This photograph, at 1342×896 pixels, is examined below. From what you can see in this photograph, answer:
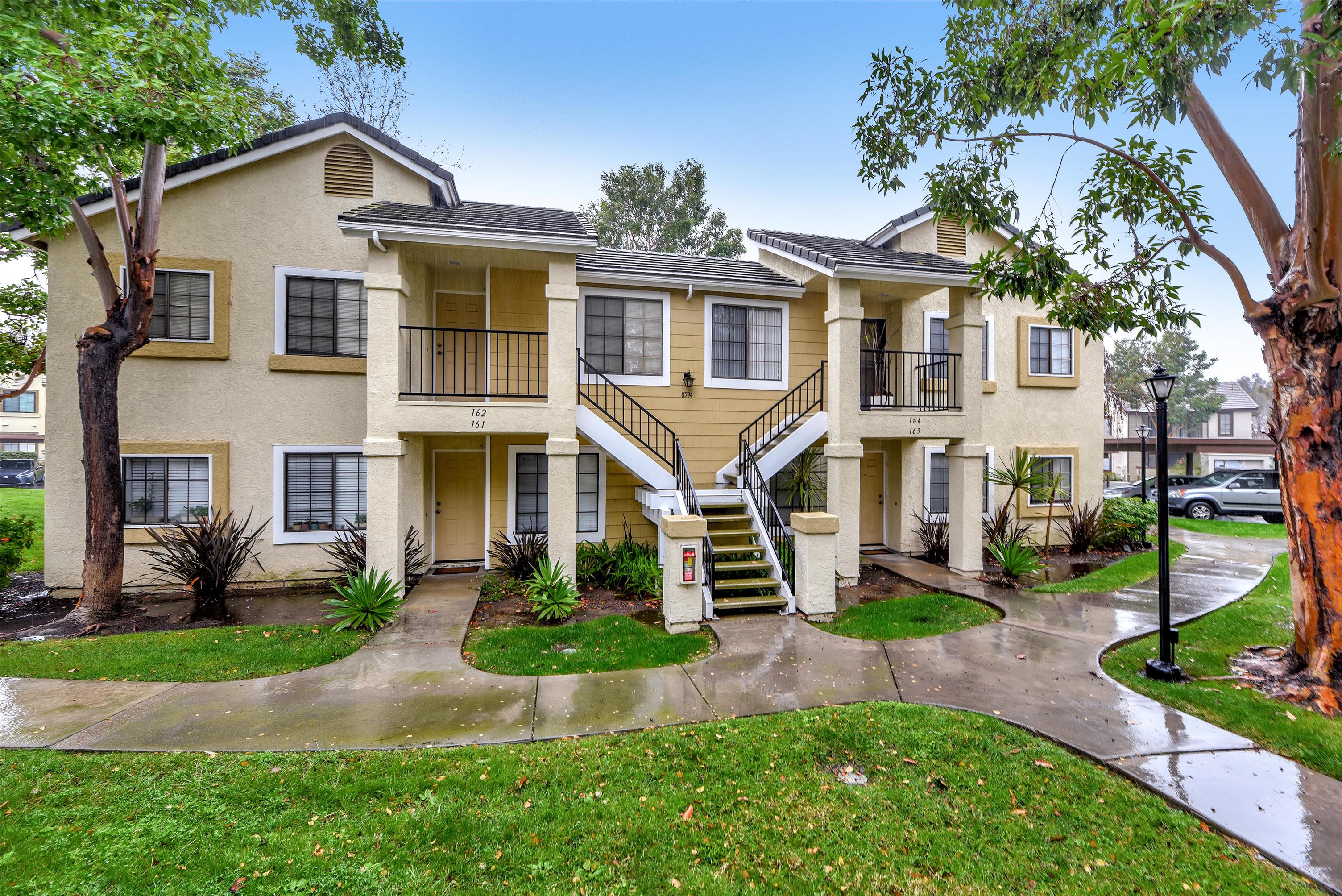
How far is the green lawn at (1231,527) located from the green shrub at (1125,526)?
373 cm

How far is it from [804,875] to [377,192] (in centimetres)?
1158

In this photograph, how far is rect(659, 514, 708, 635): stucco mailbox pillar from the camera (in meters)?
7.27

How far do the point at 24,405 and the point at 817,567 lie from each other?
4872cm

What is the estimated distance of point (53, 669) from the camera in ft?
18.9

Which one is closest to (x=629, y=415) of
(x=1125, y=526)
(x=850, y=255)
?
(x=850, y=255)

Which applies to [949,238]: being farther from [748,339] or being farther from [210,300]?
[210,300]

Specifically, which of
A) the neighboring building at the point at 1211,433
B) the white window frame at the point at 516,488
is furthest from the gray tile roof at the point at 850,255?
the neighboring building at the point at 1211,433

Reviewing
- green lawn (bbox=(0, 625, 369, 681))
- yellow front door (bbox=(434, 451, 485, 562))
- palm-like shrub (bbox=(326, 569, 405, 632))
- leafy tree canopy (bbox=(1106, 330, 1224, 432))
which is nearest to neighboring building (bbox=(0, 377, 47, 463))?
yellow front door (bbox=(434, 451, 485, 562))

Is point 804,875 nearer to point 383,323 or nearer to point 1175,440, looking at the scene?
point 383,323

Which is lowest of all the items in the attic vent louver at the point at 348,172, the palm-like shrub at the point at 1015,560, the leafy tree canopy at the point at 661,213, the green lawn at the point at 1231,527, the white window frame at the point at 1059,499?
the green lawn at the point at 1231,527

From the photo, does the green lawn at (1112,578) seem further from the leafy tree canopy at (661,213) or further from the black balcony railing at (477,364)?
the leafy tree canopy at (661,213)

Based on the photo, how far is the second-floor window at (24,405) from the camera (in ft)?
108

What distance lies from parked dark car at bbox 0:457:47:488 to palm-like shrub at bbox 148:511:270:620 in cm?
2655

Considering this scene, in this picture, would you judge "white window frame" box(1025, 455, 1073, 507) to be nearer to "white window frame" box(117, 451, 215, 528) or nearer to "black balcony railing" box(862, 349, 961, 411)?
"black balcony railing" box(862, 349, 961, 411)
